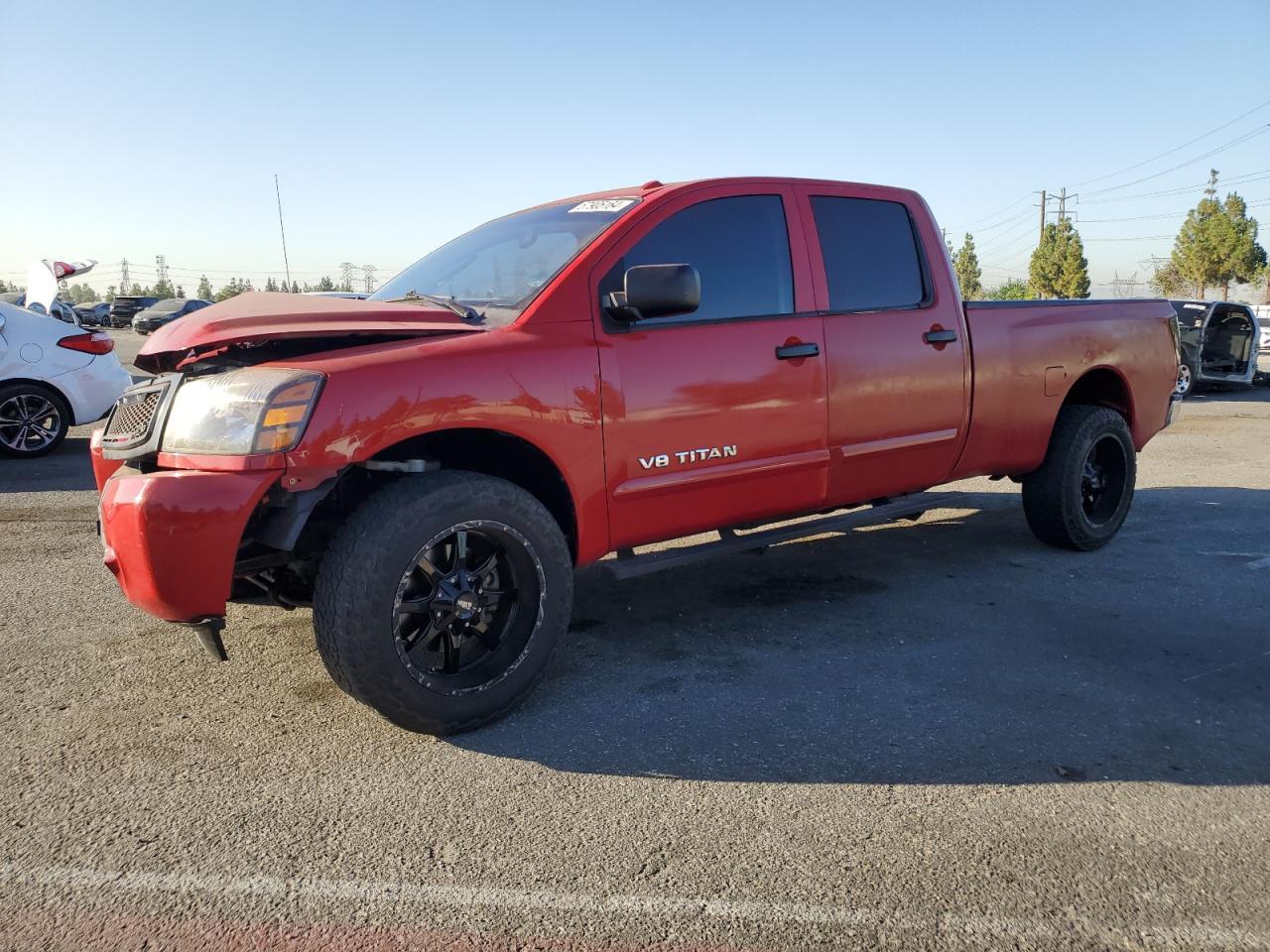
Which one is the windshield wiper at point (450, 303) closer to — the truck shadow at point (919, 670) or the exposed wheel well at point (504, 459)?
the exposed wheel well at point (504, 459)

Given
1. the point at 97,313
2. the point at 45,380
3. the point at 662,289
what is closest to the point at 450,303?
the point at 662,289

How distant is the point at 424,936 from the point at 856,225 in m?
3.59

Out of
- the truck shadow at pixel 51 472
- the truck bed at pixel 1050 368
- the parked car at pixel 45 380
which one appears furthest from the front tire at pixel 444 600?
the parked car at pixel 45 380

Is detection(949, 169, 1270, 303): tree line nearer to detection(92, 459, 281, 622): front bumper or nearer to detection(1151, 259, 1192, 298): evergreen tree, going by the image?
detection(1151, 259, 1192, 298): evergreen tree

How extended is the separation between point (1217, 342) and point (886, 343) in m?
14.4

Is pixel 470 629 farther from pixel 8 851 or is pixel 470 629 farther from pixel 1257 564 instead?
pixel 1257 564

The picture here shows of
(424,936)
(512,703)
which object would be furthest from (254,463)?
(424,936)

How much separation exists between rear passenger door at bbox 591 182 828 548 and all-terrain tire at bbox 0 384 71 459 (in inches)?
290

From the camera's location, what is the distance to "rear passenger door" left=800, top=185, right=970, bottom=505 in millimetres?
4219

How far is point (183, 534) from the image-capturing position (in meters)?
2.76

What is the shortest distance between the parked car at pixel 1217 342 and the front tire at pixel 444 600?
14582 mm

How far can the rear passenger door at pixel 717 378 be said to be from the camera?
3553 millimetres

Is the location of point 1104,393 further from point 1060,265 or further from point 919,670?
point 1060,265

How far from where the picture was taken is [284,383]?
2834 millimetres
